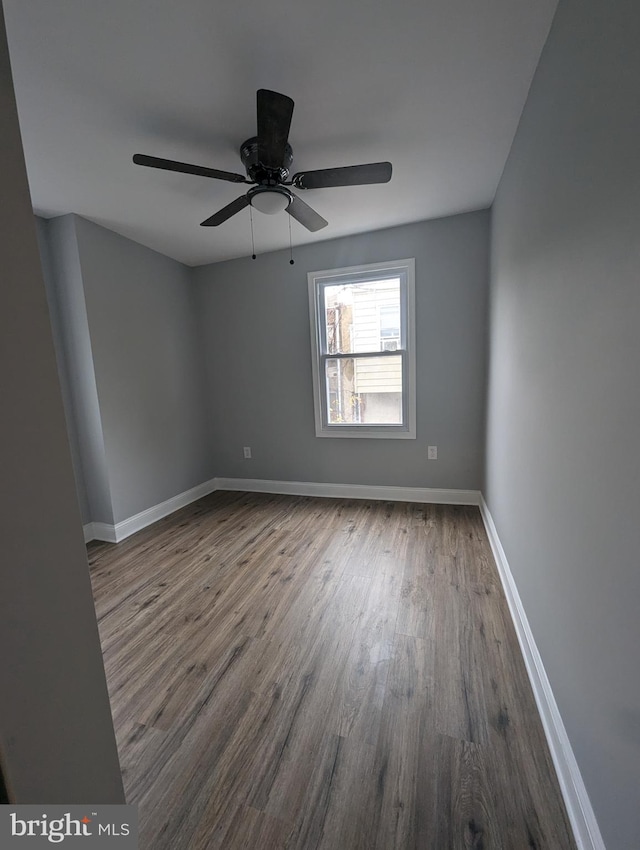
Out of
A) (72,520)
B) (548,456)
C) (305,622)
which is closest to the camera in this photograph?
(72,520)

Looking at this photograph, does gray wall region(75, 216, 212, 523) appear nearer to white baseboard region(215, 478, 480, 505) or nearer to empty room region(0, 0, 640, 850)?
empty room region(0, 0, 640, 850)

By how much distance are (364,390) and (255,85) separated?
2.36 metres

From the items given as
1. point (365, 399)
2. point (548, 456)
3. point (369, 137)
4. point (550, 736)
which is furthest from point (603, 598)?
point (365, 399)

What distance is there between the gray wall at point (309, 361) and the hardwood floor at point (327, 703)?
1089 millimetres

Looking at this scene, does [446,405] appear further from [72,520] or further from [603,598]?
[72,520]

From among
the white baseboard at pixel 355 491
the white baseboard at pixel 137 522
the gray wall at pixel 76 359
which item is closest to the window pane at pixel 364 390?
the white baseboard at pixel 355 491

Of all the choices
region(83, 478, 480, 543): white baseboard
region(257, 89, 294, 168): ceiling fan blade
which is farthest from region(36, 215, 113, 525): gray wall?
region(257, 89, 294, 168): ceiling fan blade

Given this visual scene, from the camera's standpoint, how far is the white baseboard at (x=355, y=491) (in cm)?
321

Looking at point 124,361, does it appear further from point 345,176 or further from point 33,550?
point 33,550

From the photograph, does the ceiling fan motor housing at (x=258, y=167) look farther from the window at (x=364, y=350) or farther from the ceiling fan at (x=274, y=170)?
the window at (x=364, y=350)

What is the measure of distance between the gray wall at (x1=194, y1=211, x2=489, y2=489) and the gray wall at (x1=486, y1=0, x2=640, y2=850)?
4.55 feet

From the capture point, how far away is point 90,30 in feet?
3.93

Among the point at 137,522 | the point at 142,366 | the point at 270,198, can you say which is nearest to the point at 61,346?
the point at 142,366

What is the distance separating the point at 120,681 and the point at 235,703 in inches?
21.7
